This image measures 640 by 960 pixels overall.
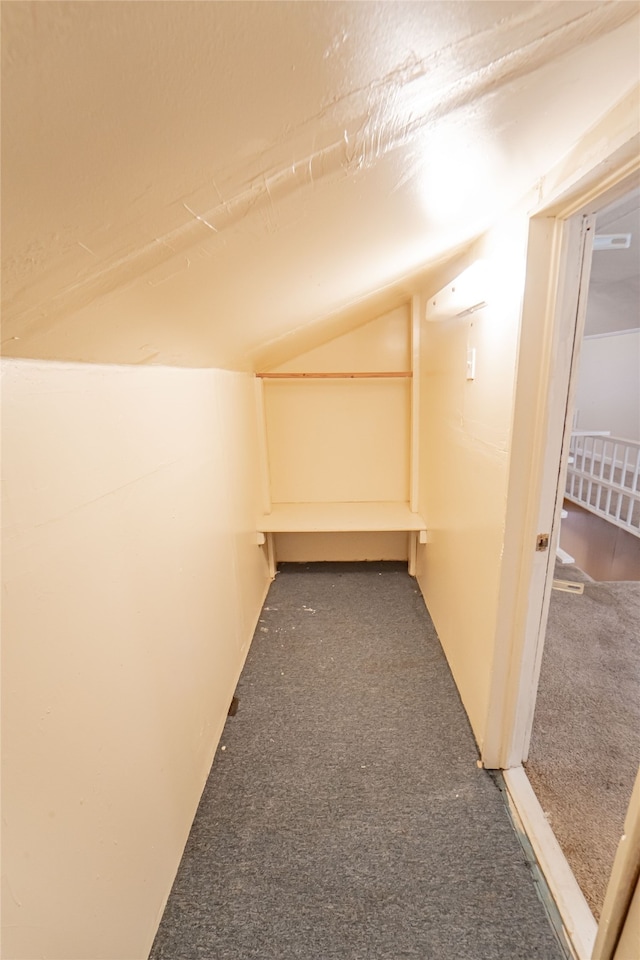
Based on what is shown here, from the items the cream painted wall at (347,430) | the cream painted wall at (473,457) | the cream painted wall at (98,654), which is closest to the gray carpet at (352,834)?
the cream painted wall at (98,654)

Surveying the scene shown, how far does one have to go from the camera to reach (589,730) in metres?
1.61

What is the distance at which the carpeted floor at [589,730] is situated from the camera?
1.25m

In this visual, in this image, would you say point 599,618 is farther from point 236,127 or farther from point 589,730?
point 236,127

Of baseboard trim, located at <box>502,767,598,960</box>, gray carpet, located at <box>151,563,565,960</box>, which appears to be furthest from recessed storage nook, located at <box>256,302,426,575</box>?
baseboard trim, located at <box>502,767,598,960</box>

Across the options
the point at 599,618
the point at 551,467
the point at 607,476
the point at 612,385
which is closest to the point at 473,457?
the point at 551,467

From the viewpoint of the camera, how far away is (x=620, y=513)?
384 cm

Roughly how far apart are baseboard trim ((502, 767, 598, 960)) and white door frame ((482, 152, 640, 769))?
0.09 m

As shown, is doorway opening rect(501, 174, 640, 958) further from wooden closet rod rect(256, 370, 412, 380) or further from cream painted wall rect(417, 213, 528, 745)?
wooden closet rod rect(256, 370, 412, 380)

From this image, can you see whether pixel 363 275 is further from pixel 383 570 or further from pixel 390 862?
pixel 383 570

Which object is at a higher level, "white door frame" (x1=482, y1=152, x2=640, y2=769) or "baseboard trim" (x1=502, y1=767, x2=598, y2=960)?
"white door frame" (x1=482, y1=152, x2=640, y2=769)

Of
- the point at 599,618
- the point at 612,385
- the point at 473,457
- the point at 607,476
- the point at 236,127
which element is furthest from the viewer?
the point at 612,385

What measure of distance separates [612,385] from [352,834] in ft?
17.6

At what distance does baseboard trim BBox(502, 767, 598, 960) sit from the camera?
1021 millimetres

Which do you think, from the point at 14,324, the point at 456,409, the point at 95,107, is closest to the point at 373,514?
the point at 456,409
